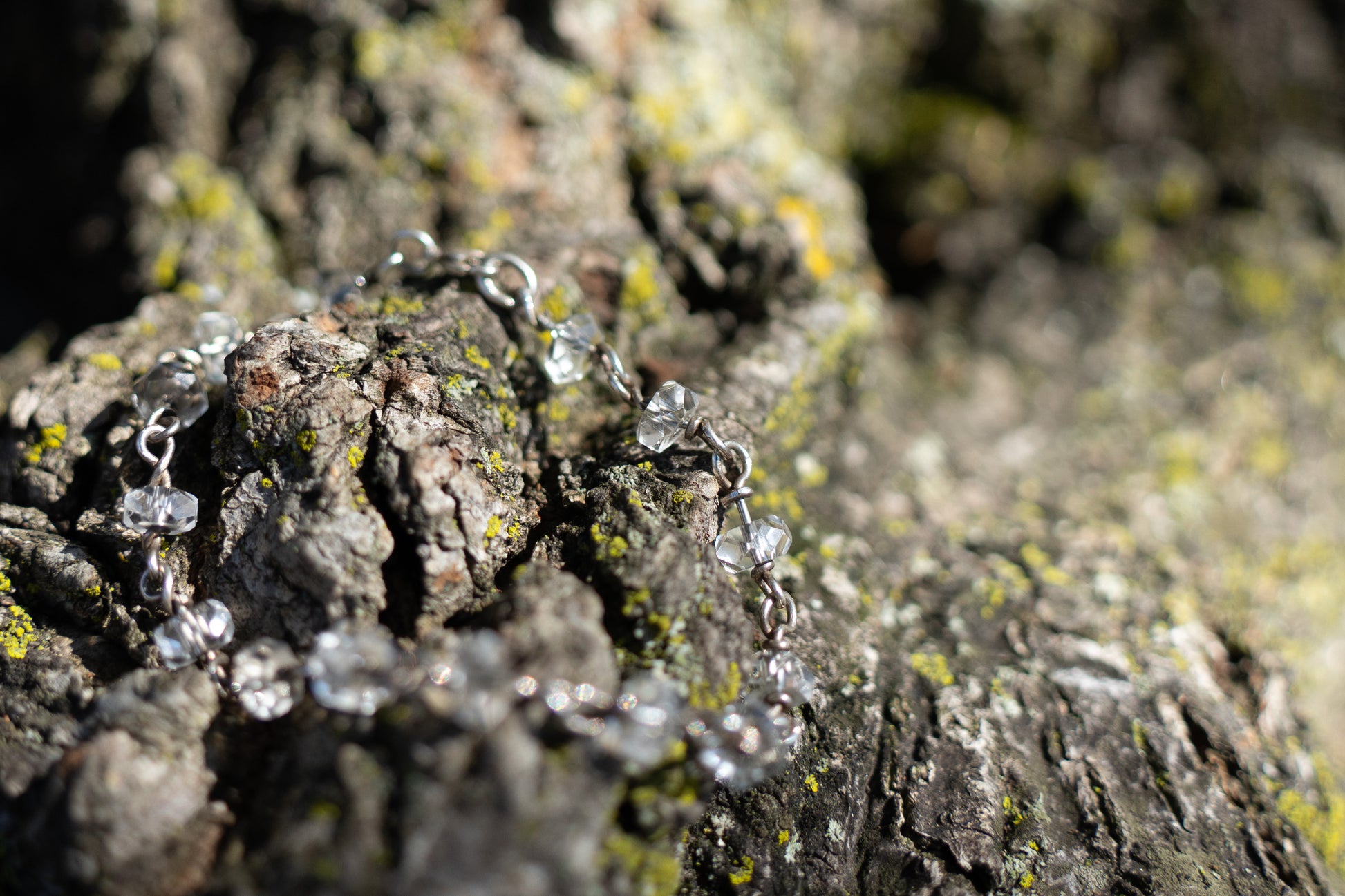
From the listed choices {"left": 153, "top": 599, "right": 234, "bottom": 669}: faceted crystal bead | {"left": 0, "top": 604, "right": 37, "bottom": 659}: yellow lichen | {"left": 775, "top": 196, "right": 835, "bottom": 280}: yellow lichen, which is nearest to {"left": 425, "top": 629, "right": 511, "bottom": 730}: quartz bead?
{"left": 153, "top": 599, "right": 234, "bottom": 669}: faceted crystal bead

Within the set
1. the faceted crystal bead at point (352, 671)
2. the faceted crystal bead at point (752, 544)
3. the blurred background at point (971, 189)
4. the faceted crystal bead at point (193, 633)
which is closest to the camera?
the faceted crystal bead at point (352, 671)

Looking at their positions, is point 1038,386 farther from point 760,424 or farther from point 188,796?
point 188,796

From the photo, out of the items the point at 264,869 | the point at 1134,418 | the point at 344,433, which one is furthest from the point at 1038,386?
the point at 264,869

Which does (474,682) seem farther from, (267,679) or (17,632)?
(17,632)

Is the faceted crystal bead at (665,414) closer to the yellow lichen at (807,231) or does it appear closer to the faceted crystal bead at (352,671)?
the faceted crystal bead at (352,671)

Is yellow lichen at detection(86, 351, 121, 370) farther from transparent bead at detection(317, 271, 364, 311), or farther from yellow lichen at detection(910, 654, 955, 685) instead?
yellow lichen at detection(910, 654, 955, 685)

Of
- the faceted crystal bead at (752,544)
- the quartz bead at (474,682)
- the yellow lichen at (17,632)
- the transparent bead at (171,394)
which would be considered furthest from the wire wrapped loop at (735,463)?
the yellow lichen at (17,632)

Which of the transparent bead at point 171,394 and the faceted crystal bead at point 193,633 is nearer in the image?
the faceted crystal bead at point 193,633
